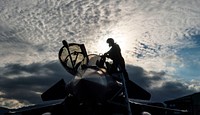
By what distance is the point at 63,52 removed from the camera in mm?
11672

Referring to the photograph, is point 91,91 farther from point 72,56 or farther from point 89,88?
point 72,56

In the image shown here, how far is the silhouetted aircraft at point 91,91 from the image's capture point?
8969 millimetres

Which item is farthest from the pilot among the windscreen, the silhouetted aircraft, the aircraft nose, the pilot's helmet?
the aircraft nose

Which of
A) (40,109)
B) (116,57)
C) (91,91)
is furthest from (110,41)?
(40,109)

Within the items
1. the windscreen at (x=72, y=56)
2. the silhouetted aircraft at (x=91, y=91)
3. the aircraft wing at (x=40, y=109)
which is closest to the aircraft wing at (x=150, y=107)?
the silhouetted aircraft at (x=91, y=91)

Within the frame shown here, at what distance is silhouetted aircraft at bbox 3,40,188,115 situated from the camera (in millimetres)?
8969

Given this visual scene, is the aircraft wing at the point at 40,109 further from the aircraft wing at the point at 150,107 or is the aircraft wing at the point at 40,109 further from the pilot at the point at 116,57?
the aircraft wing at the point at 150,107

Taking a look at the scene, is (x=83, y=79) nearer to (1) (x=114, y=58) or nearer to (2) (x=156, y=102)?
(1) (x=114, y=58)

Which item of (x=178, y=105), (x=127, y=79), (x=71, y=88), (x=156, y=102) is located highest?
(x=71, y=88)

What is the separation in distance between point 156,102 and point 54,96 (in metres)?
4.77

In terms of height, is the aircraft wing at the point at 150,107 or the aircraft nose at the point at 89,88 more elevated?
the aircraft nose at the point at 89,88

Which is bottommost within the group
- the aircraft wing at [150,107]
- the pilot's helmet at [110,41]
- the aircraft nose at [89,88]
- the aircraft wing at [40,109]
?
the aircraft wing at [150,107]

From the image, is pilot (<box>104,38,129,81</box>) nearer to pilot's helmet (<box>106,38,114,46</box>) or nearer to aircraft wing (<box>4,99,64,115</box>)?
pilot's helmet (<box>106,38,114,46</box>)

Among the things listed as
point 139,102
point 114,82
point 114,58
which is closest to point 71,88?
point 114,82
